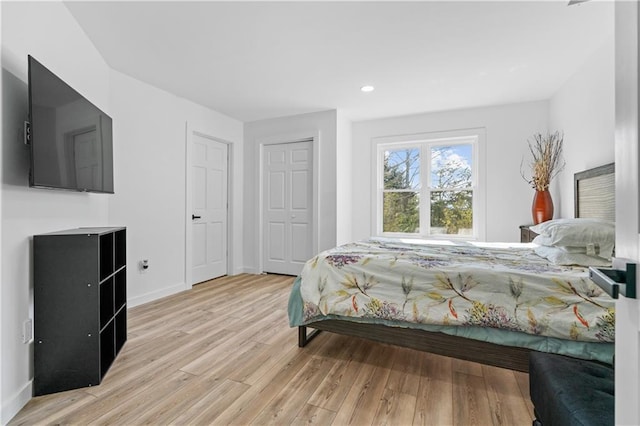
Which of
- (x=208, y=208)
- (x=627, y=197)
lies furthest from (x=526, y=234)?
(x=208, y=208)

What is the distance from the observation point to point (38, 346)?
1.73 meters

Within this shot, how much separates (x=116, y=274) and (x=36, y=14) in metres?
1.67

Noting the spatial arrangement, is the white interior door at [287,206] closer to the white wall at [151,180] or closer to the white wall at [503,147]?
the white wall at [151,180]

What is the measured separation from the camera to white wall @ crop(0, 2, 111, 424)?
154 centimetres

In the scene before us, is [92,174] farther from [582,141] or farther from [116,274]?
[582,141]

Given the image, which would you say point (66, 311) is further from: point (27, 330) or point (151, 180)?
point (151, 180)

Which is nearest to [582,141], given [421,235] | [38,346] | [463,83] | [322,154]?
[463,83]

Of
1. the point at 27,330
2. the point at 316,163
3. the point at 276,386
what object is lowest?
the point at 276,386

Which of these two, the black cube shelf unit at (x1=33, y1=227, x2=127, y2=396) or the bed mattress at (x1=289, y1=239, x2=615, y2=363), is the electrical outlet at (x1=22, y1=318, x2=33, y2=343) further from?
the bed mattress at (x1=289, y1=239, x2=615, y2=363)

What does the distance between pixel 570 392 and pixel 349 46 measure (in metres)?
2.63

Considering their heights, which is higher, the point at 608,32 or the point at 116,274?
the point at 608,32

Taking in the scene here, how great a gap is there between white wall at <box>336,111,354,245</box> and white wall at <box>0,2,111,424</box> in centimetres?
306

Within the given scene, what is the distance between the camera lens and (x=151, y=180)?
11.3 feet

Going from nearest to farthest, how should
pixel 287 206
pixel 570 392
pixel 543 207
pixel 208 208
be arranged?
pixel 570 392 < pixel 543 207 < pixel 208 208 < pixel 287 206
